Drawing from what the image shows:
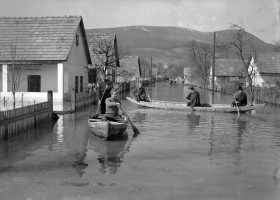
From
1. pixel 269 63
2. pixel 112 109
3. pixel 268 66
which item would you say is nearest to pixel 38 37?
pixel 112 109

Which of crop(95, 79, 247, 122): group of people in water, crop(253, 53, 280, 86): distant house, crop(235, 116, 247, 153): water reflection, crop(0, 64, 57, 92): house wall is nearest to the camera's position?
crop(235, 116, 247, 153): water reflection

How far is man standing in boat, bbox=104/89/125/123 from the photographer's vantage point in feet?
53.7

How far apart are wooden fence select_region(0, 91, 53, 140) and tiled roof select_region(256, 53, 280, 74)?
4222 centimetres

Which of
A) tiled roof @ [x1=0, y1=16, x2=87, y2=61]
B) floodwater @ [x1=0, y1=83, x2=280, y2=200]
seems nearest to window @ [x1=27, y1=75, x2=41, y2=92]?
tiled roof @ [x1=0, y1=16, x2=87, y2=61]

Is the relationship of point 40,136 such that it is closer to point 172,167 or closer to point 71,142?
point 71,142

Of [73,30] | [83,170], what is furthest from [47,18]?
[83,170]

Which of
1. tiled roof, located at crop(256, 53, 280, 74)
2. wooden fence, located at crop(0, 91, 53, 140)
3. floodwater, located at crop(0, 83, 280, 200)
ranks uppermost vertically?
tiled roof, located at crop(256, 53, 280, 74)

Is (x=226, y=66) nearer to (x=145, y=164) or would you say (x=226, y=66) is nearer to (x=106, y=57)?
(x=106, y=57)

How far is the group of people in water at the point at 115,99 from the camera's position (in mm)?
16469

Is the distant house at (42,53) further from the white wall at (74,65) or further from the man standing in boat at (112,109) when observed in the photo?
the man standing in boat at (112,109)

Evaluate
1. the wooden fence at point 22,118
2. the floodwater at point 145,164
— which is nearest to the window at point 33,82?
the wooden fence at point 22,118

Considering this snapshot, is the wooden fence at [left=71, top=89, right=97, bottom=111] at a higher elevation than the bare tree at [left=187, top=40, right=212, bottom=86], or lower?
lower

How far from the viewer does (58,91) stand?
29656mm

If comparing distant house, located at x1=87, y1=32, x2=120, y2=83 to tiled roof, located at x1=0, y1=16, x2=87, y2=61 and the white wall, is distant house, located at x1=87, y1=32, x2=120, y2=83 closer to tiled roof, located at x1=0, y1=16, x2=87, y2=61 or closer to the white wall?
the white wall
